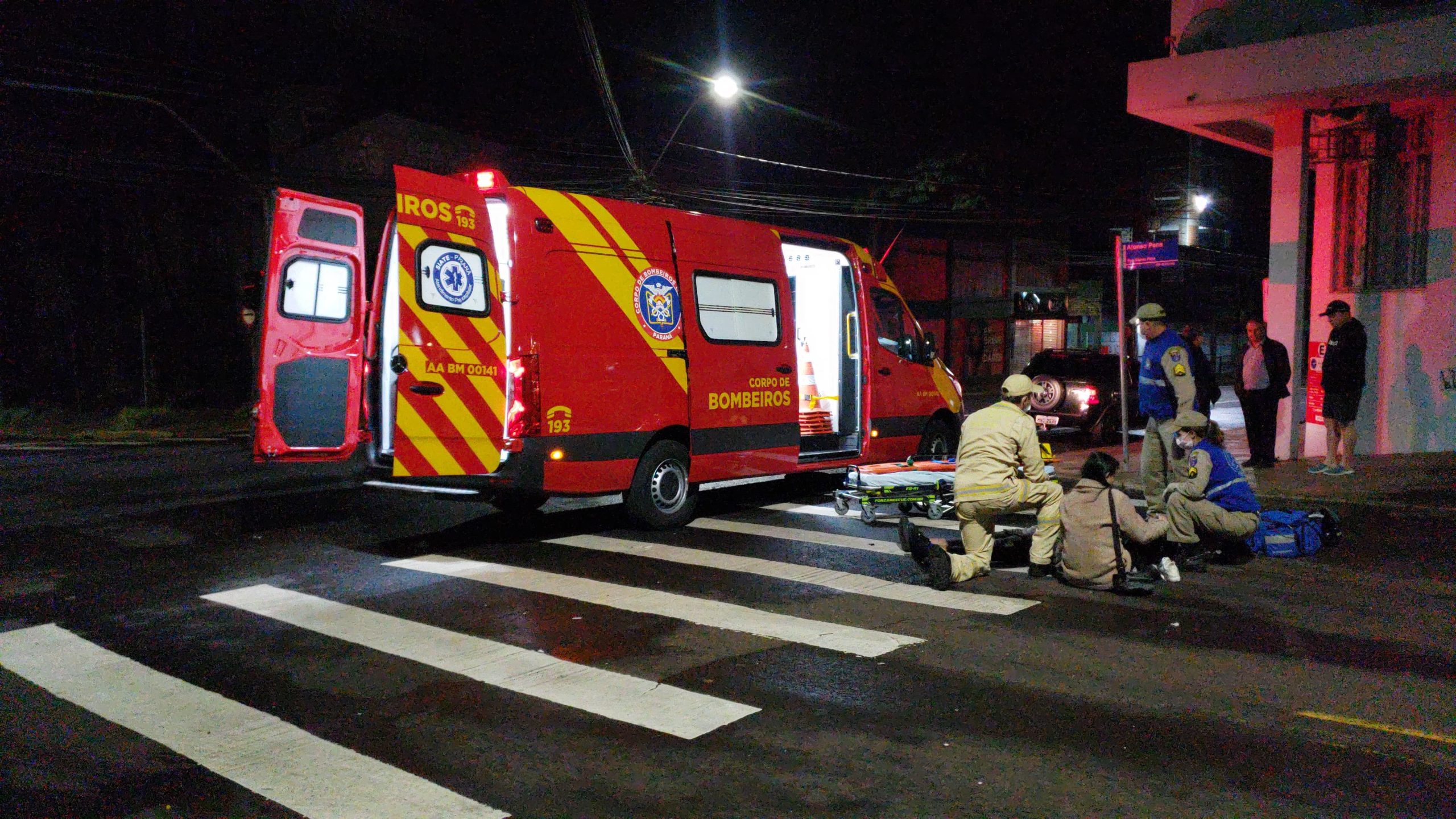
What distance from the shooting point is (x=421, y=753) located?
430cm

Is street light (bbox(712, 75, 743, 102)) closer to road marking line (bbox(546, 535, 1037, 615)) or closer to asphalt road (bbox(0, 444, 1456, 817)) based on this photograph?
road marking line (bbox(546, 535, 1037, 615))

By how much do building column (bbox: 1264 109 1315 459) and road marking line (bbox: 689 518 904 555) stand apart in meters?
7.57

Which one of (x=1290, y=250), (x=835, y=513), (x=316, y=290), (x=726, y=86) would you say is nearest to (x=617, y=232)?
(x=316, y=290)

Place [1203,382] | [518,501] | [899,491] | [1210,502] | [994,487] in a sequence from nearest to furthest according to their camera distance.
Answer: [994,487]
[1210,502]
[899,491]
[518,501]
[1203,382]

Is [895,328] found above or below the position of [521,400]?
above

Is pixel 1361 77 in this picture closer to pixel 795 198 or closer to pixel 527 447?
pixel 527 447

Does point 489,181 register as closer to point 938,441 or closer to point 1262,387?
point 938,441

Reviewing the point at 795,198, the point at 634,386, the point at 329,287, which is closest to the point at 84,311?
the point at 795,198

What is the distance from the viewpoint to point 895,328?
11.8 m

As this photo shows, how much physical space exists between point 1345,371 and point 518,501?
356 inches

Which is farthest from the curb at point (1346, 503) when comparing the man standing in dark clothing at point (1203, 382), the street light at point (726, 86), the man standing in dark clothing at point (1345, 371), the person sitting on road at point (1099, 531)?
the street light at point (726, 86)

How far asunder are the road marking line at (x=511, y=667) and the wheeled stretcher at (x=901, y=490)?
4.41 meters

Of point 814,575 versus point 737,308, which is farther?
point 737,308

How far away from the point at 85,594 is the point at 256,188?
1814 cm
